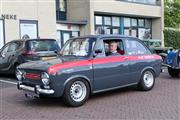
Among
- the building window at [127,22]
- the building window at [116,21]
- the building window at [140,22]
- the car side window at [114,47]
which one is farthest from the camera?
the building window at [140,22]

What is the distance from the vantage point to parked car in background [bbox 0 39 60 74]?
12.9m

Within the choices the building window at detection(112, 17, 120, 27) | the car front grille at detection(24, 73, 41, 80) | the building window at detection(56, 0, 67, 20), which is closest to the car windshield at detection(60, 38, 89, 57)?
the car front grille at detection(24, 73, 41, 80)

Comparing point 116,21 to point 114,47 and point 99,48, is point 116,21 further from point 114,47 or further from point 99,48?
point 99,48

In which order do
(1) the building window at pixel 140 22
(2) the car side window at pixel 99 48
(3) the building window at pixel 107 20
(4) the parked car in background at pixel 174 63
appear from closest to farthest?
(2) the car side window at pixel 99 48
(4) the parked car in background at pixel 174 63
(3) the building window at pixel 107 20
(1) the building window at pixel 140 22

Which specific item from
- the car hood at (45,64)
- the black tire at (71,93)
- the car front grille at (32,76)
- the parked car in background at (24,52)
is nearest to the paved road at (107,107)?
the black tire at (71,93)

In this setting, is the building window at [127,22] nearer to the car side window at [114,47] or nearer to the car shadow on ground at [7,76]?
the car shadow on ground at [7,76]

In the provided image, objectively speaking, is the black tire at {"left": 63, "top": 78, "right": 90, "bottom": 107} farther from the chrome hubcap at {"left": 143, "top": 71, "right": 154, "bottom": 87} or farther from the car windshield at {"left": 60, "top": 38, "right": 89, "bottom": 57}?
the chrome hubcap at {"left": 143, "top": 71, "right": 154, "bottom": 87}

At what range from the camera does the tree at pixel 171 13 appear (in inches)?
1558

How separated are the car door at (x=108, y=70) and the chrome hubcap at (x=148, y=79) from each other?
925 millimetres

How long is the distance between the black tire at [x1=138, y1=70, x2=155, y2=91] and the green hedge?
75.9 feet

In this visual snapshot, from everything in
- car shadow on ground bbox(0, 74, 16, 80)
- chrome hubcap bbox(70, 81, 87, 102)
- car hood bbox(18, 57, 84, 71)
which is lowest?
car shadow on ground bbox(0, 74, 16, 80)

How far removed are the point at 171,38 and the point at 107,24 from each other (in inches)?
304

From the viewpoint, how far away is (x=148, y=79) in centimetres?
1016

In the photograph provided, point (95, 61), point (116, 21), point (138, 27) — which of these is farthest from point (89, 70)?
point (138, 27)
